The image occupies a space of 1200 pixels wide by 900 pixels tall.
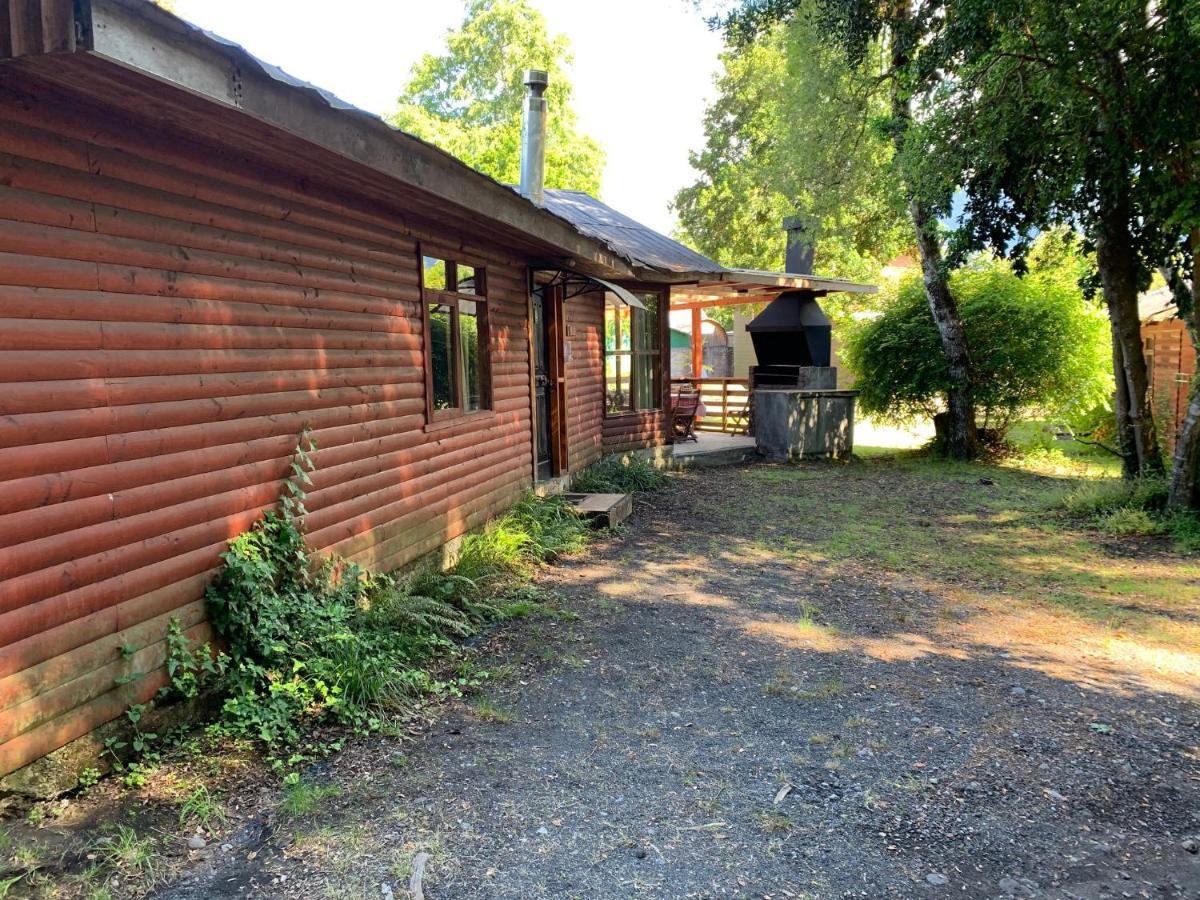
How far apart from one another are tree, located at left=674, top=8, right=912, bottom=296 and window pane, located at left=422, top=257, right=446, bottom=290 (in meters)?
5.91

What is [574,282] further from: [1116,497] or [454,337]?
[1116,497]

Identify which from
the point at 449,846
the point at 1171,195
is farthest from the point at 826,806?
the point at 1171,195

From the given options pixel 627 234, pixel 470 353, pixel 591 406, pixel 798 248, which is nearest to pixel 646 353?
A: pixel 591 406

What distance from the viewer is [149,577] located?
329 cm

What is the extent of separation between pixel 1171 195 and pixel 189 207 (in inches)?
300

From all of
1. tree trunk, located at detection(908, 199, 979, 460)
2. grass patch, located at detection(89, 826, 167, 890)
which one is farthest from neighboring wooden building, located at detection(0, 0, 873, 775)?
tree trunk, located at detection(908, 199, 979, 460)

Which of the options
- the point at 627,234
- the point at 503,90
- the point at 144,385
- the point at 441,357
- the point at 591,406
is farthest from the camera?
the point at 503,90

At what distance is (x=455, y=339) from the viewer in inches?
267

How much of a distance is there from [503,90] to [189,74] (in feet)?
107

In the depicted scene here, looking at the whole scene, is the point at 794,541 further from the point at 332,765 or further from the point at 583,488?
the point at 332,765

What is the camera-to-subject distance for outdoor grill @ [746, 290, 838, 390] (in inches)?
560

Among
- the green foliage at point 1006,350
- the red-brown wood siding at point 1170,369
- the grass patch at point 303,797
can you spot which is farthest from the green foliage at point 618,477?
the red-brown wood siding at point 1170,369

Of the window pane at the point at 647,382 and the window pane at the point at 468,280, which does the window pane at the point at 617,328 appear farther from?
the window pane at the point at 468,280

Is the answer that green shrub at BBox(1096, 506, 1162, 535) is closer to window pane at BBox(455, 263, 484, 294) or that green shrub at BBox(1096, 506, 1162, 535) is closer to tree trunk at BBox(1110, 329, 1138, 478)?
tree trunk at BBox(1110, 329, 1138, 478)
